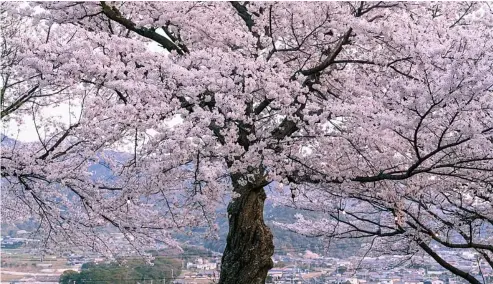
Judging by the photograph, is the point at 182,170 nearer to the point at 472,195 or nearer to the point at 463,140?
the point at 463,140

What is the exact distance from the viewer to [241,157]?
4.95 metres

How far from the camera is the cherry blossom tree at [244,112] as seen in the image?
4371 millimetres

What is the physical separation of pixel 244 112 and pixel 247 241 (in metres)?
1.63

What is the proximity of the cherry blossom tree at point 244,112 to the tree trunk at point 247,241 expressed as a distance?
2cm

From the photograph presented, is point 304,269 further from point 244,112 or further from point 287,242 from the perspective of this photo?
point 244,112

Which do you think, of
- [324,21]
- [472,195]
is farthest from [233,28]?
[472,195]

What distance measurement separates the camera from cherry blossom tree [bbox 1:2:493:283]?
14.3 ft

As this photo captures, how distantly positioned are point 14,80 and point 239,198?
2771mm

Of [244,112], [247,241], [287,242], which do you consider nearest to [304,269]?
[287,242]

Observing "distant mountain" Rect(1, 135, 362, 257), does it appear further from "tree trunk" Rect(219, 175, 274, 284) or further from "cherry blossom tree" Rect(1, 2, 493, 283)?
"tree trunk" Rect(219, 175, 274, 284)

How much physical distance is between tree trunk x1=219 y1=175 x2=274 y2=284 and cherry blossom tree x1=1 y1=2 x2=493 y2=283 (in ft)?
0.06

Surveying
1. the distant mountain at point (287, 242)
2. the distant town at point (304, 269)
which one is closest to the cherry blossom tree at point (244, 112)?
the distant town at point (304, 269)

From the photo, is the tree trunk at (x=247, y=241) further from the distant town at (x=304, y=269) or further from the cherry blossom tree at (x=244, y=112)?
the distant town at (x=304, y=269)

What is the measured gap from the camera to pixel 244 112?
4.73 m
